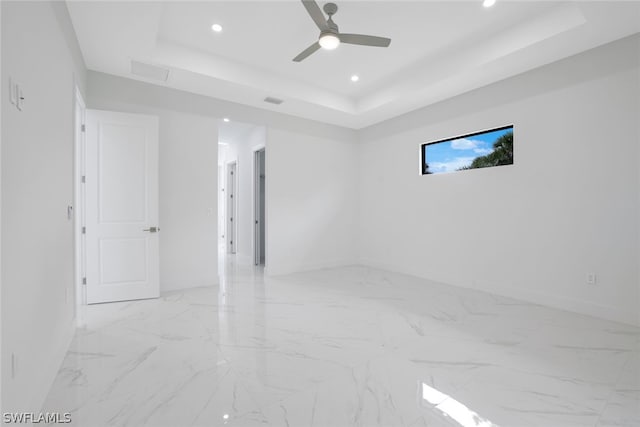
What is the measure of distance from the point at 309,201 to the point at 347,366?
3.75 m

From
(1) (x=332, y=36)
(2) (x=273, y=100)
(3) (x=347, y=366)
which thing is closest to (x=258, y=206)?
(2) (x=273, y=100)

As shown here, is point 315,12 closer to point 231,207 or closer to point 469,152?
point 469,152

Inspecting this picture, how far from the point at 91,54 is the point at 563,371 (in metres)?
5.17

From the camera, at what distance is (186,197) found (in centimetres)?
449

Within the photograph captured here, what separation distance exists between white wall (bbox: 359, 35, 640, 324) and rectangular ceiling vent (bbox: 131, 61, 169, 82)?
12.2 ft

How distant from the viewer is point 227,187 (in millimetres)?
7883

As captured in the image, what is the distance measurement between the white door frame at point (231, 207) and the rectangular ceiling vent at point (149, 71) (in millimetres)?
3512

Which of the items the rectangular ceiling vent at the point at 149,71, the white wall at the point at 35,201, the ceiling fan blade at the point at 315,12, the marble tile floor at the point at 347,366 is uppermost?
the rectangular ceiling vent at the point at 149,71

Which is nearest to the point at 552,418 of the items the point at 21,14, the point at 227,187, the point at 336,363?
the point at 336,363

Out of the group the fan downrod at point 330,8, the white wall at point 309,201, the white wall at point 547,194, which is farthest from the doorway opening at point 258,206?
the fan downrod at point 330,8

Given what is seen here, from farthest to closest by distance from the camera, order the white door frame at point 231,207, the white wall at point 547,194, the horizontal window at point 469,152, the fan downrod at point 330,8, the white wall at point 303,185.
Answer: the white door frame at point 231,207 < the white wall at point 303,185 < the horizontal window at point 469,152 < the white wall at point 547,194 < the fan downrod at point 330,8

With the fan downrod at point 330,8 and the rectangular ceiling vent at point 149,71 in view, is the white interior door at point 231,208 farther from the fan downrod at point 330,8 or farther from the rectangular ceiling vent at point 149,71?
the fan downrod at point 330,8

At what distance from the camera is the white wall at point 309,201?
5.40 metres

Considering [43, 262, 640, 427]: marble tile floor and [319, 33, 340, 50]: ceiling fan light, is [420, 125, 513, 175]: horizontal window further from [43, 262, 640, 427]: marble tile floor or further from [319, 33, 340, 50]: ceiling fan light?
[319, 33, 340, 50]: ceiling fan light
